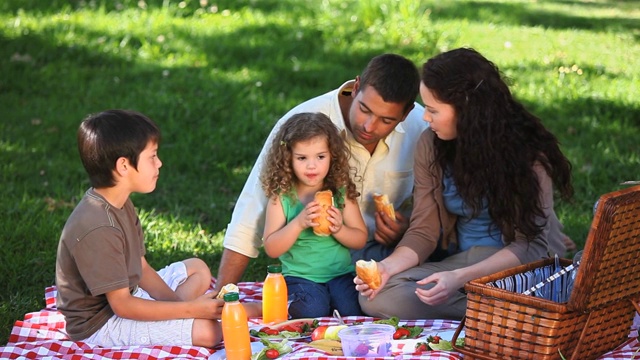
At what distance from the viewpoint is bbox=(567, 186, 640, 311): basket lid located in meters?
3.50

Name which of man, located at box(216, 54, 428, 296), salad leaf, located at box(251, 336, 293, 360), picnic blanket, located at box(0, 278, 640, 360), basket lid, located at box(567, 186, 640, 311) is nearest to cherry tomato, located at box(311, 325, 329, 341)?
picnic blanket, located at box(0, 278, 640, 360)

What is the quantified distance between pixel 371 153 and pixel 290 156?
1.87 feet

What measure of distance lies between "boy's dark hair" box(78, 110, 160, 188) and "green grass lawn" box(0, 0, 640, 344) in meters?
1.02

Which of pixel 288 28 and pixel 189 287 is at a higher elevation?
pixel 288 28

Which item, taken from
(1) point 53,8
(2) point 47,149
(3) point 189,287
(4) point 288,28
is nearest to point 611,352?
(3) point 189,287

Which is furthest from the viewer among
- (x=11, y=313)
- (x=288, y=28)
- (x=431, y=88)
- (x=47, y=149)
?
(x=288, y=28)

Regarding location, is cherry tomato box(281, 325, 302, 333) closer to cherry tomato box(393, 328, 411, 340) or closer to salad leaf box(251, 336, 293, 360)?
salad leaf box(251, 336, 293, 360)

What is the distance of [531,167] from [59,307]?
2.06 meters

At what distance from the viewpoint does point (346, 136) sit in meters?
4.82

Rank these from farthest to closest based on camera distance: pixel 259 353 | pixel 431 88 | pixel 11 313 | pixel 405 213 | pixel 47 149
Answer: pixel 47 149
pixel 405 213
pixel 11 313
pixel 431 88
pixel 259 353

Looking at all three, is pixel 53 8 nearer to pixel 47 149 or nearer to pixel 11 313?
A: pixel 47 149

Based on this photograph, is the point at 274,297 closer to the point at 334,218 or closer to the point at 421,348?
the point at 334,218

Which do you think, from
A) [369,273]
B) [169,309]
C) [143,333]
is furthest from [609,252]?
[143,333]

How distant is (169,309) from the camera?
159 inches
